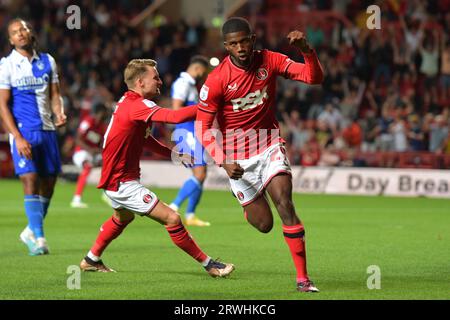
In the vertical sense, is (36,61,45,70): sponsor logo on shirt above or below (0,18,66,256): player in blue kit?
above

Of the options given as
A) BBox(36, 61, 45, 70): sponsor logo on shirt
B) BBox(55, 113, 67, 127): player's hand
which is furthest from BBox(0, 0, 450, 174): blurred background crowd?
BBox(55, 113, 67, 127): player's hand

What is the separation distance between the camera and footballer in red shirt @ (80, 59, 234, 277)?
30.0 ft

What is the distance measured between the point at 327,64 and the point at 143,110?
17234mm

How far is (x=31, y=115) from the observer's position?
36.1 feet

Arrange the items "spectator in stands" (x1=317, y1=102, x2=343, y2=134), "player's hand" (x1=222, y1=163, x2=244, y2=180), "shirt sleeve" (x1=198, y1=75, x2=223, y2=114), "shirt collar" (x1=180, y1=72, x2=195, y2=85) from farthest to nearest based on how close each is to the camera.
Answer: "spectator in stands" (x1=317, y1=102, x2=343, y2=134) → "shirt collar" (x1=180, y1=72, x2=195, y2=85) → "shirt sleeve" (x1=198, y1=75, x2=223, y2=114) → "player's hand" (x1=222, y1=163, x2=244, y2=180)

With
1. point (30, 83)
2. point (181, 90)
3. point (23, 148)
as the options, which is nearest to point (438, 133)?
point (181, 90)

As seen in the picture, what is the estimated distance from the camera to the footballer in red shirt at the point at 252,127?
826 cm

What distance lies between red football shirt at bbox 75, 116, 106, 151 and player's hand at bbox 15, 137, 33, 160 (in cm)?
835

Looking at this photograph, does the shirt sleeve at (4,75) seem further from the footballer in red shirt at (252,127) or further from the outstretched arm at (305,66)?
the outstretched arm at (305,66)

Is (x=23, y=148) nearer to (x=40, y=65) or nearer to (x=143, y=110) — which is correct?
(x=40, y=65)

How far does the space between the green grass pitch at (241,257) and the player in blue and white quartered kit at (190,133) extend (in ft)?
1.79

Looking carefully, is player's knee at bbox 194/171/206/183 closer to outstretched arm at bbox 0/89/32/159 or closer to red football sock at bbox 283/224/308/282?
outstretched arm at bbox 0/89/32/159

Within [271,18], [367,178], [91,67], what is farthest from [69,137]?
[367,178]
